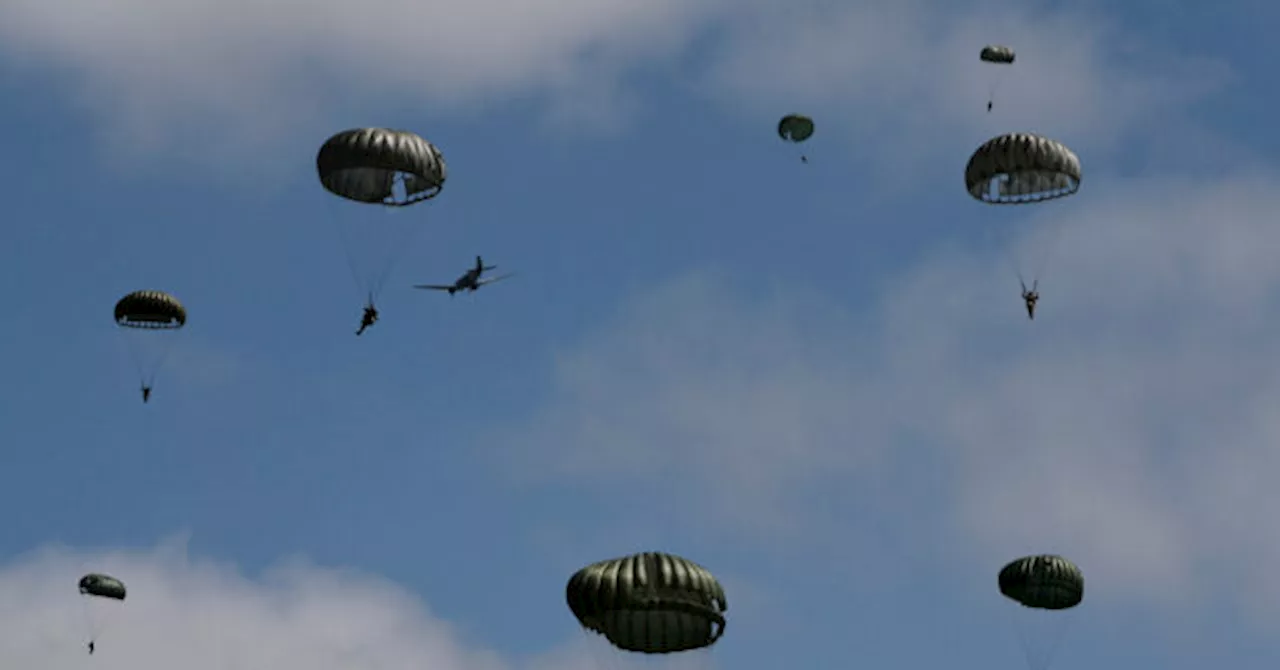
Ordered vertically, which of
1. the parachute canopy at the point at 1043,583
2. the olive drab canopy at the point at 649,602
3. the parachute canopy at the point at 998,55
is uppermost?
the parachute canopy at the point at 998,55

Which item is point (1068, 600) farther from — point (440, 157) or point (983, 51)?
point (440, 157)

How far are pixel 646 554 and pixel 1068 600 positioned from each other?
27716 mm

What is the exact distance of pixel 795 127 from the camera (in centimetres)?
12381

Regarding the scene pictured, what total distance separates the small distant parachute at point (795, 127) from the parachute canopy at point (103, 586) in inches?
1586

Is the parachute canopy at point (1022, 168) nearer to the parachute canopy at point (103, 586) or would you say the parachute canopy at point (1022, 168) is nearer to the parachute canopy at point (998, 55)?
the parachute canopy at point (998, 55)

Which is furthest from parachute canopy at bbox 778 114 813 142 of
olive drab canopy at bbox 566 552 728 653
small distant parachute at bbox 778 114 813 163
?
olive drab canopy at bbox 566 552 728 653

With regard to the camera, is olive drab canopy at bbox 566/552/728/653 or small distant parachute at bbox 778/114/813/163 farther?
small distant parachute at bbox 778/114/813/163

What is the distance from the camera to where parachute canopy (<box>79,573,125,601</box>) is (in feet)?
418

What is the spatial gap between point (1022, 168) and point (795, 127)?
77.3 ft

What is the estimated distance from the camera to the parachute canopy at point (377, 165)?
95.3 m

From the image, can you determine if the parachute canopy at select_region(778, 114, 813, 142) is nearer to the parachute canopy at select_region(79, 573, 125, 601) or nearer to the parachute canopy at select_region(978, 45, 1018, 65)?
the parachute canopy at select_region(978, 45, 1018, 65)

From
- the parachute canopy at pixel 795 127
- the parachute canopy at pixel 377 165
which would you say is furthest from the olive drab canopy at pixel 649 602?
the parachute canopy at pixel 795 127

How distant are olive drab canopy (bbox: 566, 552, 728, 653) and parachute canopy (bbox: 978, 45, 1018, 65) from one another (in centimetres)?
3596

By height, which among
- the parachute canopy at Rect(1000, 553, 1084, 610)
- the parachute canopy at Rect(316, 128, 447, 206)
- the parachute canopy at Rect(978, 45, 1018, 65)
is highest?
the parachute canopy at Rect(978, 45, 1018, 65)
